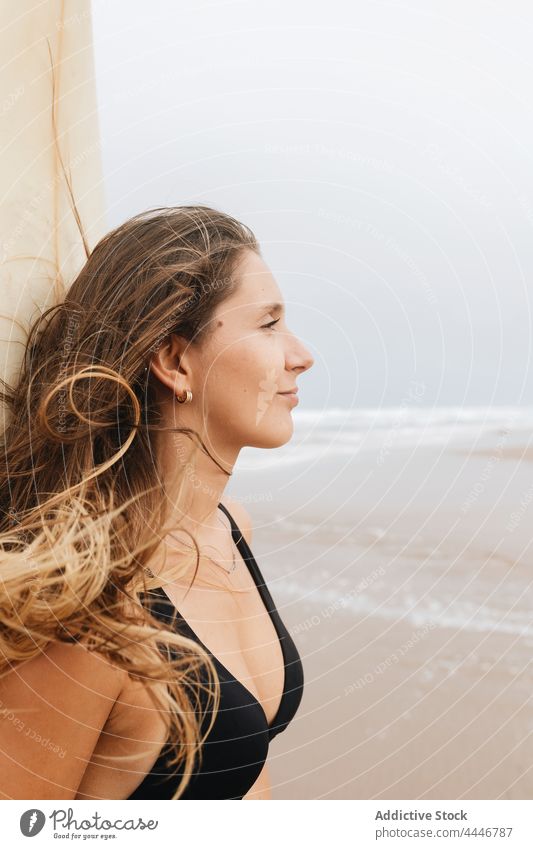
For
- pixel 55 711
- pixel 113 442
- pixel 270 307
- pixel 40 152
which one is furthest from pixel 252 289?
pixel 55 711

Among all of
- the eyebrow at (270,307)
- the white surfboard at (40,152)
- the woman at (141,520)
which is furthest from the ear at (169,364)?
the white surfboard at (40,152)

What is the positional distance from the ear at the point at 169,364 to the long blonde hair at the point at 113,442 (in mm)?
14

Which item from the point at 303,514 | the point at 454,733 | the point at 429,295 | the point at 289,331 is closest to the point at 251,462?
the point at 303,514

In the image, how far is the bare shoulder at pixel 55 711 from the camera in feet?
3.30

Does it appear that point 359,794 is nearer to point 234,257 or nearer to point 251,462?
point 234,257

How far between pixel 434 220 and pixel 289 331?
1076mm

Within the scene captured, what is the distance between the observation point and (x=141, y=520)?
121cm

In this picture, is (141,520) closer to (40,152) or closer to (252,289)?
(252,289)

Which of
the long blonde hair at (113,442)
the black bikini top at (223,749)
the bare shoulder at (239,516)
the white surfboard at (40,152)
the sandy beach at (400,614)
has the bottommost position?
the sandy beach at (400,614)

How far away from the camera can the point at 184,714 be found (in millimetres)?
1063

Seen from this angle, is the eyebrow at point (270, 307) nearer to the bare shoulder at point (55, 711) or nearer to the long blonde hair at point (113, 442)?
the long blonde hair at point (113, 442)

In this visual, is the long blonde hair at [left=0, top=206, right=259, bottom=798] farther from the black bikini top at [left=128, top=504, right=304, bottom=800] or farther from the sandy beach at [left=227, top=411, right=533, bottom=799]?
the sandy beach at [left=227, top=411, right=533, bottom=799]

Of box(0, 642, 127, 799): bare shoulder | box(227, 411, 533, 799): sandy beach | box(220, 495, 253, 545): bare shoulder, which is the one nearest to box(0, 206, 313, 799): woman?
box(0, 642, 127, 799): bare shoulder

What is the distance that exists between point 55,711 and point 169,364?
539 mm
